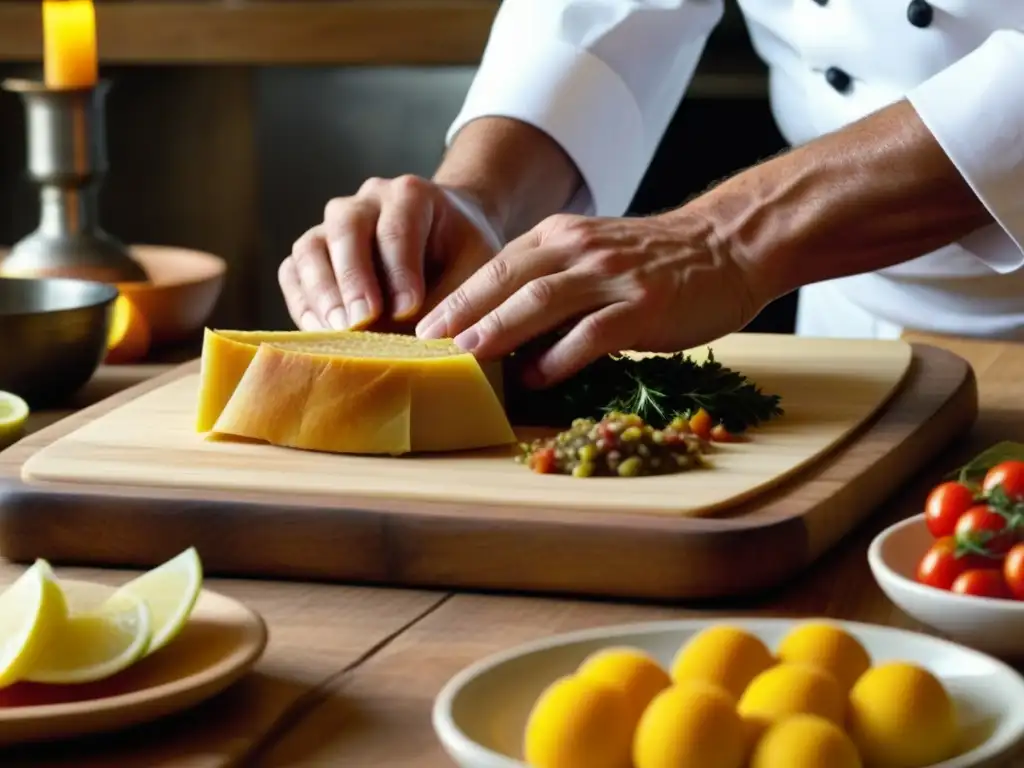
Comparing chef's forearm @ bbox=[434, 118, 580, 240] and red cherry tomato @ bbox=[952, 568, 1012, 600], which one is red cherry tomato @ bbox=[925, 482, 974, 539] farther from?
chef's forearm @ bbox=[434, 118, 580, 240]

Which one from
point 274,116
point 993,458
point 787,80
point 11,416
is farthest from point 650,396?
point 274,116

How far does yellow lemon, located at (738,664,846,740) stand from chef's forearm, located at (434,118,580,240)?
1261 millimetres

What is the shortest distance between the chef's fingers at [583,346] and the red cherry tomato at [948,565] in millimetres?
518

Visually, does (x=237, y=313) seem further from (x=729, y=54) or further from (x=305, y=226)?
(x=729, y=54)

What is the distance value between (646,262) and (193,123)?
2.56m

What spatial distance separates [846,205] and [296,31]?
2073 mm

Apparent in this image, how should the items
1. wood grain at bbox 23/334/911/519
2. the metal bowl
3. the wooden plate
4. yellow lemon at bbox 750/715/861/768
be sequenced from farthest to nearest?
the metal bowl
wood grain at bbox 23/334/911/519
the wooden plate
yellow lemon at bbox 750/715/861/768

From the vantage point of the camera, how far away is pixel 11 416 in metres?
1.44

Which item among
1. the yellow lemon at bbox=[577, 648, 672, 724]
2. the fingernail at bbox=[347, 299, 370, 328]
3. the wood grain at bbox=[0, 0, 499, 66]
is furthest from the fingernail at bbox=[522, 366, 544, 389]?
the wood grain at bbox=[0, 0, 499, 66]

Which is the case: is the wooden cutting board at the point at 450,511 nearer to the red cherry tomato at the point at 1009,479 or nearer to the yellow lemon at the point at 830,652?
the red cherry tomato at the point at 1009,479

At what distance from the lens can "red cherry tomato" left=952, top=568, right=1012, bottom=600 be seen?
947mm

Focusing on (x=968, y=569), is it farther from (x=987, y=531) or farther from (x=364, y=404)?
(x=364, y=404)

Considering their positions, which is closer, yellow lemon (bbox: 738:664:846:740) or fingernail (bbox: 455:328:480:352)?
yellow lemon (bbox: 738:664:846:740)

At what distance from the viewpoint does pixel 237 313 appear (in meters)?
3.90
